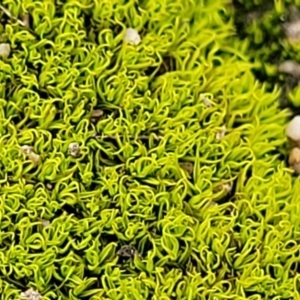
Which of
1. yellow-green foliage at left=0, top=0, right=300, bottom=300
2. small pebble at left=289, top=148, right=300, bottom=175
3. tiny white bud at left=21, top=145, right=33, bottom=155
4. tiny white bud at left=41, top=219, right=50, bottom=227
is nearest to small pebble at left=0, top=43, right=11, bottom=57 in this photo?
yellow-green foliage at left=0, top=0, right=300, bottom=300

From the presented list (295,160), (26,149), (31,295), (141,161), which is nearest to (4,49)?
(26,149)

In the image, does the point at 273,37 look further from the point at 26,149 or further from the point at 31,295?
the point at 31,295

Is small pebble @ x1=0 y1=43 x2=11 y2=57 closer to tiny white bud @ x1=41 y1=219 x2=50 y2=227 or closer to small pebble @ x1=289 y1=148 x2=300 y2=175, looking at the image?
tiny white bud @ x1=41 y1=219 x2=50 y2=227

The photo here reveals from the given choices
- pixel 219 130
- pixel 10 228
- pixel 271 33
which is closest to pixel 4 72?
pixel 10 228

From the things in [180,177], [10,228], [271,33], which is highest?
[271,33]

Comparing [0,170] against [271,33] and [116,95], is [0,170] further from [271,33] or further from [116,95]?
[271,33]

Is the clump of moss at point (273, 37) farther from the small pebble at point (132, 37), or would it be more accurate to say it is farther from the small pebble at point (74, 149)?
the small pebble at point (74, 149)
